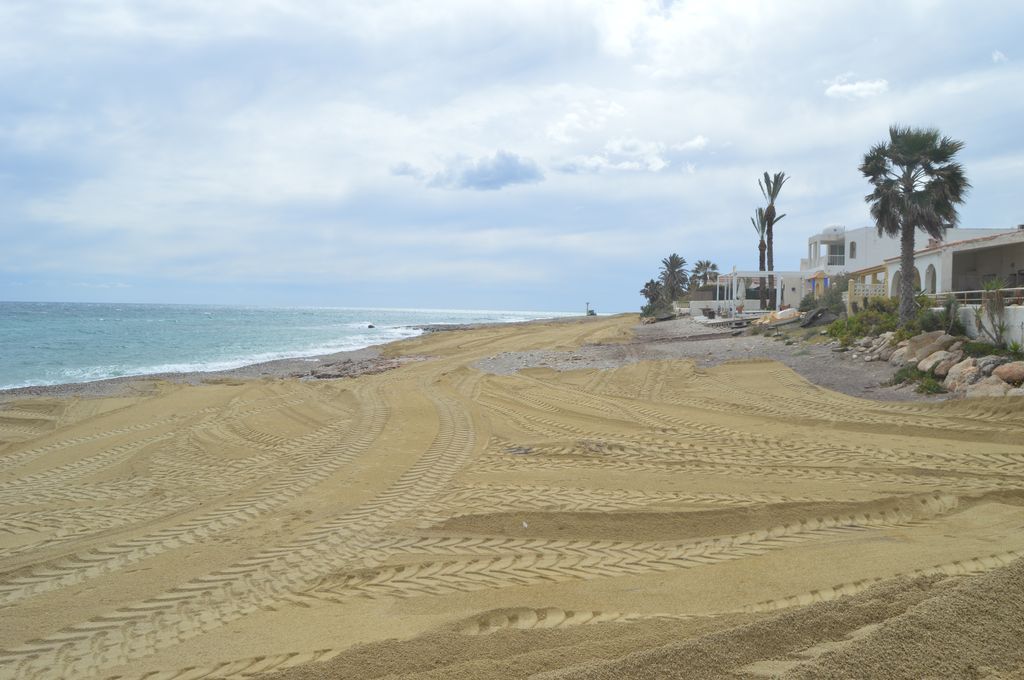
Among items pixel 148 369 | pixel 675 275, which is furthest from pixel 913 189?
pixel 675 275

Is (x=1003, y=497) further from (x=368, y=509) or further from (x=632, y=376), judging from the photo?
(x=632, y=376)

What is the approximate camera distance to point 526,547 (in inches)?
221

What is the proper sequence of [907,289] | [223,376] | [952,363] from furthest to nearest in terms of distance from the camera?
[223,376] → [907,289] → [952,363]

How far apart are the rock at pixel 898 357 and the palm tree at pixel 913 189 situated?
8.67 ft

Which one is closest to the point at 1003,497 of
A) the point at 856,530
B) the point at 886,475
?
the point at 886,475

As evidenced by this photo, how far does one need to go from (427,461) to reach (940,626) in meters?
6.85

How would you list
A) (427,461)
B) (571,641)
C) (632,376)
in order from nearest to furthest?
(571,641) → (427,461) → (632,376)

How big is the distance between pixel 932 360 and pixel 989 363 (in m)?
1.28

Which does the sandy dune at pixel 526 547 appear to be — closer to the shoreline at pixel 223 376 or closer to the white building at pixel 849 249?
the shoreline at pixel 223 376

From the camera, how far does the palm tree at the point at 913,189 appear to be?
17.8 metres

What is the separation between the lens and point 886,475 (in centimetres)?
753

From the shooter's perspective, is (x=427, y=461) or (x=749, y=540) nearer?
(x=749, y=540)

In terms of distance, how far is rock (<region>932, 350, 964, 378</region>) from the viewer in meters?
13.1

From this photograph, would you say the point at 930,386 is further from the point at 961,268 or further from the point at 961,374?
the point at 961,268
